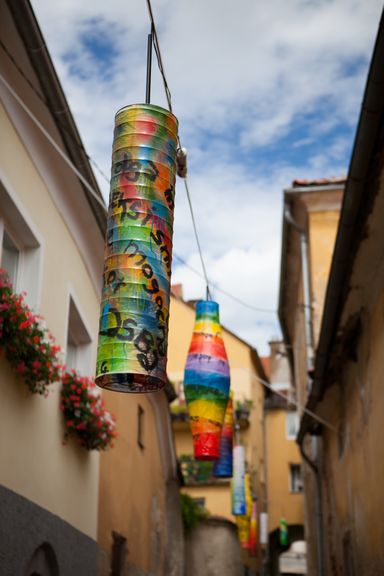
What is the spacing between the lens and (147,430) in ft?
47.9

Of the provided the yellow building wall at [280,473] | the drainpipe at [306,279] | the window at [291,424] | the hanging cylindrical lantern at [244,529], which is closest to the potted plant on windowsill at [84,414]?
the drainpipe at [306,279]

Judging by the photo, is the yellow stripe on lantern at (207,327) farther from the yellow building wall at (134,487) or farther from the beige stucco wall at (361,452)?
the yellow building wall at (134,487)

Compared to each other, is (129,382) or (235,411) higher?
(235,411)

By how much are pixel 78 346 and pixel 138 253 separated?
6.29 m

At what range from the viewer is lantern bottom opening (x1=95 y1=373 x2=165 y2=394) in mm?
4391

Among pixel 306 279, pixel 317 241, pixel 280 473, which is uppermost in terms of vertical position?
pixel 317 241

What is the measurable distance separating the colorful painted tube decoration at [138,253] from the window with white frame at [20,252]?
120 inches

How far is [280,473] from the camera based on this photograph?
34.2 meters

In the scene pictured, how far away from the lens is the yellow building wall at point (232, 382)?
89.6 feet

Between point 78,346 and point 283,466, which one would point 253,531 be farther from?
point 78,346

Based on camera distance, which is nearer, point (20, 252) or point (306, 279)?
point (20, 252)

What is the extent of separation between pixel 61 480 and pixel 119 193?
4895 mm

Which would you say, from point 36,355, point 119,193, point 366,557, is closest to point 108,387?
point 119,193

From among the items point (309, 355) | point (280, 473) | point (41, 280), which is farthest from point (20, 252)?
point (280, 473)
